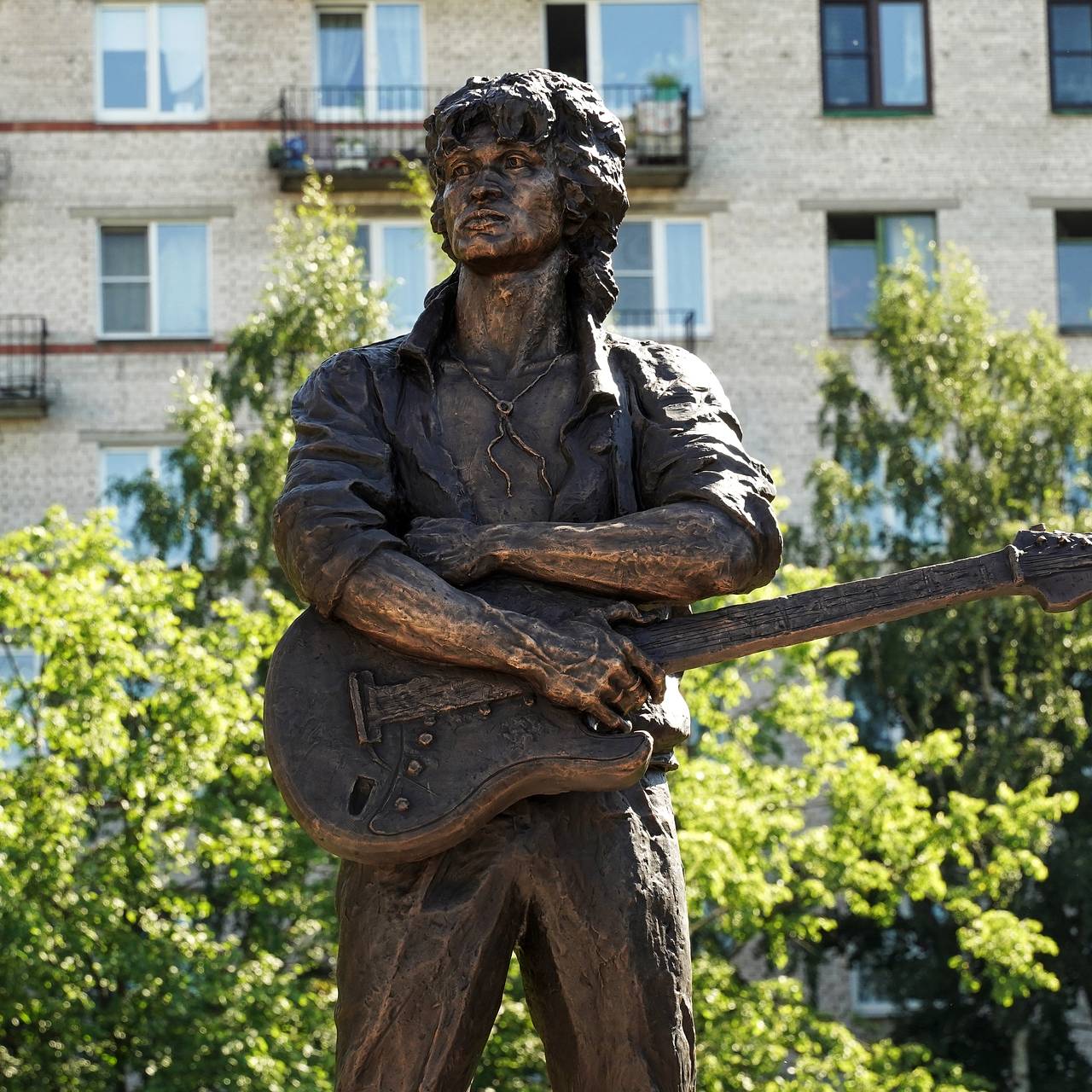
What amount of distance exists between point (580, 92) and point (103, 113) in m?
26.9

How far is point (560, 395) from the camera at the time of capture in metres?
6.21

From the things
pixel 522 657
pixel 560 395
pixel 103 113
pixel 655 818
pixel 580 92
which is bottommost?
pixel 655 818

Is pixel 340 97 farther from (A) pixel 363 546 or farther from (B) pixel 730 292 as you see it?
(A) pixel 363 546

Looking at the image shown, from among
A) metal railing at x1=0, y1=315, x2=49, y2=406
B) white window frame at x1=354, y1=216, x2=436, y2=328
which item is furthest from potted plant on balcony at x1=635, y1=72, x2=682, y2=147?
metal railing at x1=0, y1=315, x2=49, y2=406

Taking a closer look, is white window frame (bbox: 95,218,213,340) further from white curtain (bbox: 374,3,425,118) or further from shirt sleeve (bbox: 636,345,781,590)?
shirt sleeve (bbox: 636,345,781,590)

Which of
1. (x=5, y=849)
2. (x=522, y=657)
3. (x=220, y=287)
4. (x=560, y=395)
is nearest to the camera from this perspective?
(x=522, y=657)

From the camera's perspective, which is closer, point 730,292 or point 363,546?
point 363,546

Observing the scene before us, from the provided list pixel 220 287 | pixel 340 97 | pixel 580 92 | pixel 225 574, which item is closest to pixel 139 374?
pixel 220 287

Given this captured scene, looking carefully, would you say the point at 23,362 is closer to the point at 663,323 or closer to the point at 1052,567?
the point at 663,323

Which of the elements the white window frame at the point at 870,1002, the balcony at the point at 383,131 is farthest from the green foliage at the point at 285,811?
the balcony at the point at 383,131

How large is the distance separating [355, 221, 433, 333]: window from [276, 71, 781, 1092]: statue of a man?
961 inches

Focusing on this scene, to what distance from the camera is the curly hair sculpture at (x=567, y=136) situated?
6.16 metres

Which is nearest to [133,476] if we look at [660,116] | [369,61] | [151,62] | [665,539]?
[151,62]

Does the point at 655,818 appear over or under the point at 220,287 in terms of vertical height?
under
